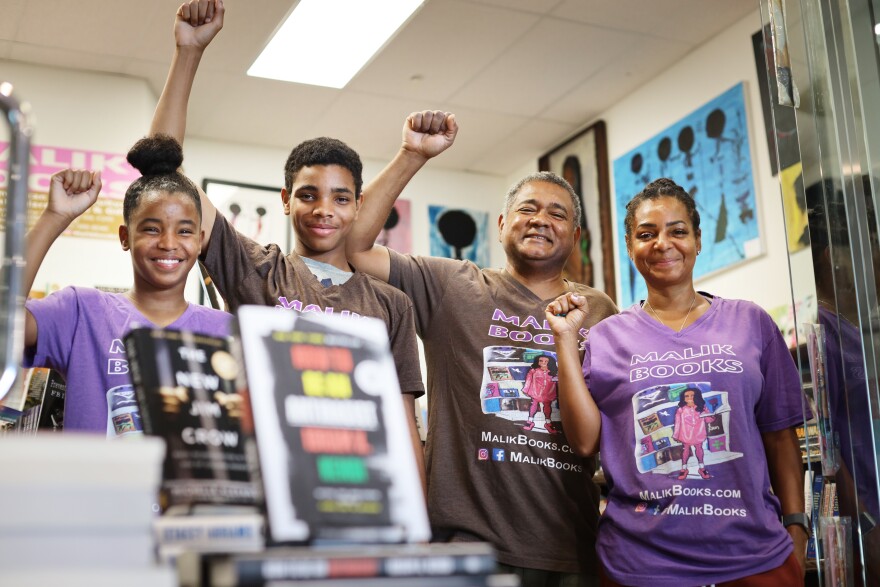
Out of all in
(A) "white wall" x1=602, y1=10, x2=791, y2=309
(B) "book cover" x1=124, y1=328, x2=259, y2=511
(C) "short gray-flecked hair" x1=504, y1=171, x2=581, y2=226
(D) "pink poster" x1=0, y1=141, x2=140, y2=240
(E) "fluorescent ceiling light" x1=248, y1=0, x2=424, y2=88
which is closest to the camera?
(B) "book cover" x1=124, y1=328, x2=259, y2=511

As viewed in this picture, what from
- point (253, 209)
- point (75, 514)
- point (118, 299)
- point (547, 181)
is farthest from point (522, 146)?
point (75, 514)

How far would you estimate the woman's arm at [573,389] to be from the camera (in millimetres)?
1956

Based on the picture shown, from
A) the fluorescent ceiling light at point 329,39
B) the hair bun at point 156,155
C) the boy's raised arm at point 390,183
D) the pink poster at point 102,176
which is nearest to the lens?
the hair bun at point 156,155

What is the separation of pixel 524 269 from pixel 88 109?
351 cm

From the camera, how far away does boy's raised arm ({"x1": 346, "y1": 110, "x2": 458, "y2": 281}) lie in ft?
7.18

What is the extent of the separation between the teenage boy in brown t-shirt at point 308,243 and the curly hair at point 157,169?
50 mm

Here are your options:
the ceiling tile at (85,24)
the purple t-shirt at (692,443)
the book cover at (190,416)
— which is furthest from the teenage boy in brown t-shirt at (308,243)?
the ceiling tile at (85,24)

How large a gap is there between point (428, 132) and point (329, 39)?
2655 millimetres

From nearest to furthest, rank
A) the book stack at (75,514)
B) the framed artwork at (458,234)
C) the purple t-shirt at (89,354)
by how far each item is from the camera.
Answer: the book stack at (75,514) < the purple t-shirt at (89,354) < the framed artwork at (458,234)

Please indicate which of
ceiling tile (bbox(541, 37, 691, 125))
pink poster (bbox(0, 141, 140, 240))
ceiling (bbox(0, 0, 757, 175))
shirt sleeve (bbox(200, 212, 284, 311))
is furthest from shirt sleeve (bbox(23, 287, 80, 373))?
ceiling tile (bbox(541, 37, 691, 125))

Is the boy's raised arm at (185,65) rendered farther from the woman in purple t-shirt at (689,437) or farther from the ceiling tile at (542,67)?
the ceiling tile at (542,67)

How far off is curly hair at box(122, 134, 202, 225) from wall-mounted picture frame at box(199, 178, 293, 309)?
3.74 meters

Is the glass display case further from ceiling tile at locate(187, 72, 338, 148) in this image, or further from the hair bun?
ceiling tile at locate(187, 72, 338, 148)

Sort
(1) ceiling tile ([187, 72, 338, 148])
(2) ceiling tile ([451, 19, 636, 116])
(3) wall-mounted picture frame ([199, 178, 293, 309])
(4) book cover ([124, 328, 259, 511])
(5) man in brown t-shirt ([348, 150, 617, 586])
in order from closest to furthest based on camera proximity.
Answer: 1. (4) book cover ([124, 328, 259, 511])
2. (5) man in brown t-shirt ([348, 150, 617, 586])
3. (2) ceiling tile ([451, 19, 636, 116])
4. (1) ceiling tile ([187, 72, 338, 148])
5. (3) wall-mounted picture frame ([199, 178, 293, 309])
